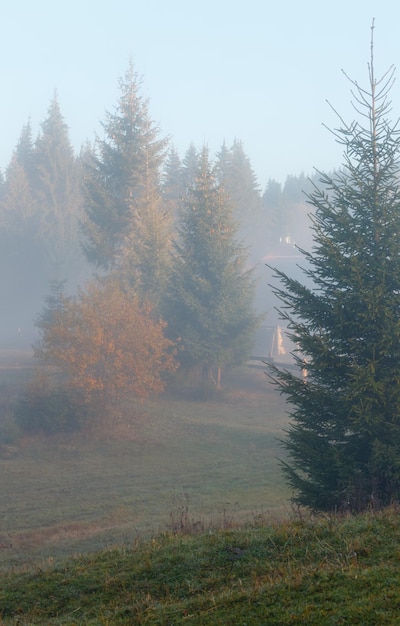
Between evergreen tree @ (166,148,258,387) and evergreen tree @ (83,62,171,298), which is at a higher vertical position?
evergreen tree @ (83,62,171,298)

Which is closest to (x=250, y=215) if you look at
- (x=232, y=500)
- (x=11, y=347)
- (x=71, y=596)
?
(x=11, y=347)

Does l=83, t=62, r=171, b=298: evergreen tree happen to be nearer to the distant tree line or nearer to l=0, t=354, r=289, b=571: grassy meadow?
the distant tree line

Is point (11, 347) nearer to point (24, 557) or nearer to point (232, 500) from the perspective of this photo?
point (232, 500)

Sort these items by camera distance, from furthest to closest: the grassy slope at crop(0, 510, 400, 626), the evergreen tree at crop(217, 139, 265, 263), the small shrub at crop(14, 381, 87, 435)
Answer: the evergreen tree at crop(217, 139, 265, 263) < the small shrub at crop(14, 381, 87, 435) < the grassy slope at crop(0, 510, 400, 626)

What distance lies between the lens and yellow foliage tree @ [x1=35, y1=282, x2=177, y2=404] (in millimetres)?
38188

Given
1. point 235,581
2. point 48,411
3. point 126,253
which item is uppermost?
point 126,253

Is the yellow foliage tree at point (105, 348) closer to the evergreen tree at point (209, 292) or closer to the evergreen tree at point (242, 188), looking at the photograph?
the evergreen tree at point (209, 292)

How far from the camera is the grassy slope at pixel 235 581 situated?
21.1 feet

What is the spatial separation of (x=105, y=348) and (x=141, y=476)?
454 inches

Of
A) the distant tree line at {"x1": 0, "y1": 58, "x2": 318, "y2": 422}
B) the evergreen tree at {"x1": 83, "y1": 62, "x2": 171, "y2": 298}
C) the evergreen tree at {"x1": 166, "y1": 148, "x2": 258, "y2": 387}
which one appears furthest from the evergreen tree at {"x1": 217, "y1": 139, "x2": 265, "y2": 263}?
the evergreen tree at {"x1": 166, "y1": 148, "x2": 258, "y2": 387}

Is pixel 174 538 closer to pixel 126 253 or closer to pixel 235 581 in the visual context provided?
pixel 235 581

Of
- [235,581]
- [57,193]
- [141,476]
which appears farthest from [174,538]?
[57,193]

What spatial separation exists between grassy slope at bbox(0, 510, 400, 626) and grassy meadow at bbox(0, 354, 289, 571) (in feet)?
8.14

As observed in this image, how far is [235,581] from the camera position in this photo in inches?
315
